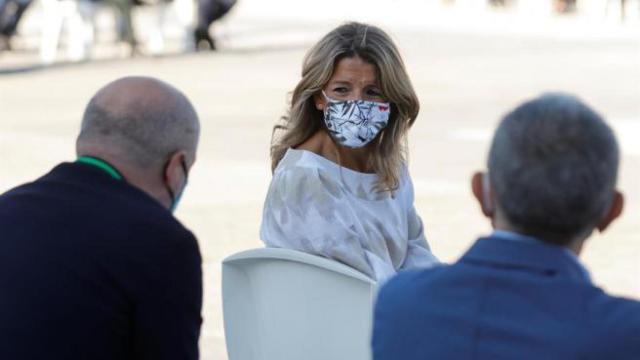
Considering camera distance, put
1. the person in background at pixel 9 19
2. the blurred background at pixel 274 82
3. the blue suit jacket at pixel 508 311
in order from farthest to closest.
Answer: the person in background at pixel 9 19 → the blurred background at pixel 274 82 → the blue suit jacket at pixel 508 311

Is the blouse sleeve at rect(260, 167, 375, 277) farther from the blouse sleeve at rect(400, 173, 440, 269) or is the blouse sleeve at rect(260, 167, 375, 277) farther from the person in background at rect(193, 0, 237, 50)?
the person in background at rect(193, 0, 237, 50)

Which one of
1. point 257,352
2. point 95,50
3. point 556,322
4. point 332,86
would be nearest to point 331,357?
point 257,352

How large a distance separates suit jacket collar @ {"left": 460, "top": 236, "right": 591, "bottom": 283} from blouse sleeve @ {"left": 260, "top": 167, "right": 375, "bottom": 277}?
181 centimetres

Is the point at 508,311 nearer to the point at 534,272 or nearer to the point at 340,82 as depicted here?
the point at 534,272

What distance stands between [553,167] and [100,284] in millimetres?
968

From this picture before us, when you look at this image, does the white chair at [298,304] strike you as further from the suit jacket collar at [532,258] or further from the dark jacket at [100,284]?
the suit jacket collar at [532,258]

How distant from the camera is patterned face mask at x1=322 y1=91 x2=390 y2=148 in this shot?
5.14 meters

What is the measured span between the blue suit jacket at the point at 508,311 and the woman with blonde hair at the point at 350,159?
1809 mm

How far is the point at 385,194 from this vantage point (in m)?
5.04

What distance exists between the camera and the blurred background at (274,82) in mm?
10711

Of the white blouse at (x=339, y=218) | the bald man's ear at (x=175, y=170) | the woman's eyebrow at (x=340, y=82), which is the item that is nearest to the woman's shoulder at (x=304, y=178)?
the white blouse at (x=339, y=218)

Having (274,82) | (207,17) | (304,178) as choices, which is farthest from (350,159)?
(207,17)

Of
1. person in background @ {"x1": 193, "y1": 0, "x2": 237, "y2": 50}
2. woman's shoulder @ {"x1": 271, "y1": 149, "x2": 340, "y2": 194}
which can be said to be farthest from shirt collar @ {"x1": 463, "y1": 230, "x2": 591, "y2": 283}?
person in background @ {"x1": 193, "y1": 0, "x2": 237, "y2": 50}

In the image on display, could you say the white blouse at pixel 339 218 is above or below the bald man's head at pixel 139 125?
below
